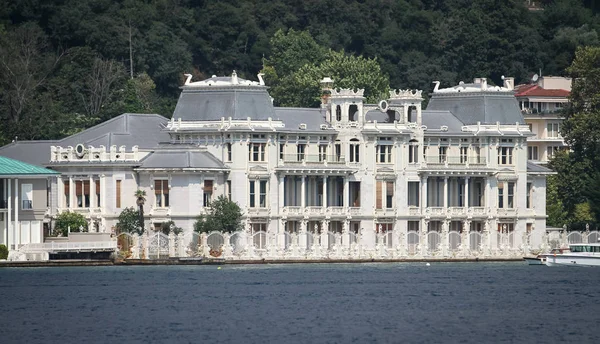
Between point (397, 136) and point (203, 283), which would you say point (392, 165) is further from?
point (203, 283)

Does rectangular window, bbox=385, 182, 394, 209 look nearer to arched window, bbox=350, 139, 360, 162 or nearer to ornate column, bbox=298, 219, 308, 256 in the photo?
Result: arched window, bbox=350, 139, 360, 162

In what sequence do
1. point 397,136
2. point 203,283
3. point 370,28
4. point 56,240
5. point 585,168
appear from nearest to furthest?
point 203,283 < point 56,240 < point 397,136 < point 585,168 < point 370,28

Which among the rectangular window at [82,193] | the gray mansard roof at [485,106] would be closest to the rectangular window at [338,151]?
the gray mansard roof at [485,106]

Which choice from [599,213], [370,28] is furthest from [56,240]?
[370,28]

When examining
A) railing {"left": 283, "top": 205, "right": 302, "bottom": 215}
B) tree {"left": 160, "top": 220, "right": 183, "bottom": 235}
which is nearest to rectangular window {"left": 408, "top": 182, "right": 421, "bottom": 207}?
railing {"left": 283, "top": 205, "right": 302, "bottom": 215}

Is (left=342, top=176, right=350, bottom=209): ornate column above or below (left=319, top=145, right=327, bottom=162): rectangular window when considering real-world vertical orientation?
below

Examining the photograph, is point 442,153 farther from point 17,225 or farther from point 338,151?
point 17,225

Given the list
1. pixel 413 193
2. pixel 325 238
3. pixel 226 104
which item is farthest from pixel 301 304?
pixel 413 193

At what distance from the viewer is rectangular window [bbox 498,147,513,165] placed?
152m

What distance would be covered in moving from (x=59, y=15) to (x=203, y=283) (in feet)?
186

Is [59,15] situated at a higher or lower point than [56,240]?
higher

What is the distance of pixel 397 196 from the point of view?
148625mm

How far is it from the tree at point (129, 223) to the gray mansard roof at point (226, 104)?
740 centimetres

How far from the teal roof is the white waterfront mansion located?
409cm
